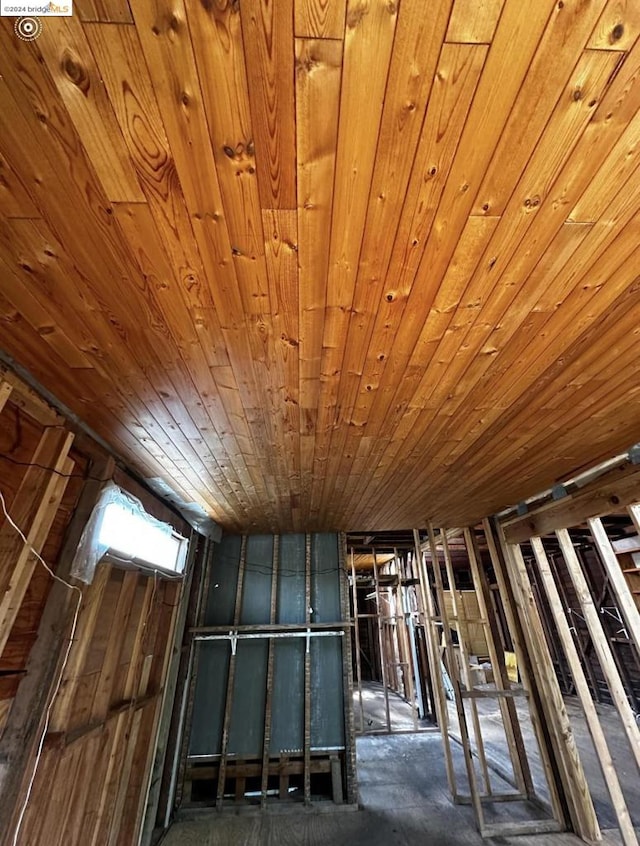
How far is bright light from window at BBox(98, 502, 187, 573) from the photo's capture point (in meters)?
2.27

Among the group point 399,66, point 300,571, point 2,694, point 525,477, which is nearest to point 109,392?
point 2,694

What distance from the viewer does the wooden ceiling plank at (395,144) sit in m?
0.74

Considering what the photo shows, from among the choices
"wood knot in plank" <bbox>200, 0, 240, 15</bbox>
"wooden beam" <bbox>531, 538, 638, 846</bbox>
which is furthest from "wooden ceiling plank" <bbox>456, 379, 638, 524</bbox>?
"wood knot in plank" <bbox>200, 0, 240, 15</bbox>

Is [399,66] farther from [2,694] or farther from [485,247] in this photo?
[2,694]

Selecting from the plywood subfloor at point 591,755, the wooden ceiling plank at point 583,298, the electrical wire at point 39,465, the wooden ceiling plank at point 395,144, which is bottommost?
the plywood subfloor at point 591,755

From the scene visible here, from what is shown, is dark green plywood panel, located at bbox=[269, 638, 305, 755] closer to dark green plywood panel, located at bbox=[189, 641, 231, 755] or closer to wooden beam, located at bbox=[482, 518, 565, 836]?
dark green plywood panel, located at bbox=[189, 641, 231, 755]

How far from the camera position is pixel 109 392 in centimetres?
186

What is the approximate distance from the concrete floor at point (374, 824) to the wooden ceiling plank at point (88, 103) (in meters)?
4.99

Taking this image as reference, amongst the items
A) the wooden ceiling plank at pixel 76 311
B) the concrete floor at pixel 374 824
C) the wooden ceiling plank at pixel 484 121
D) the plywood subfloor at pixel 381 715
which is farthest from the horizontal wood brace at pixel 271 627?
the wooden ceiling plank at pixel 484 121

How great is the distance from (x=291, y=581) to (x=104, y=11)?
514 cm

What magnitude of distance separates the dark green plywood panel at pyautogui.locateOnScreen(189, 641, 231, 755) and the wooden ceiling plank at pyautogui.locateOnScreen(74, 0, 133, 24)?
527cm

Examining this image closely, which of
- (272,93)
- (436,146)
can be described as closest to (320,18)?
(272,93)

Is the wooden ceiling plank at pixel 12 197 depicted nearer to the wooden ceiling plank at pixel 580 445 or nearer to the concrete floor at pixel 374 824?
the wooden ceiling plank at pixel 580 445

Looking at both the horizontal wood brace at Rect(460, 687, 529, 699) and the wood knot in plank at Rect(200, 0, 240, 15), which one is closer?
the wood knot in plank at Rect(200, 0, 240, 15)
